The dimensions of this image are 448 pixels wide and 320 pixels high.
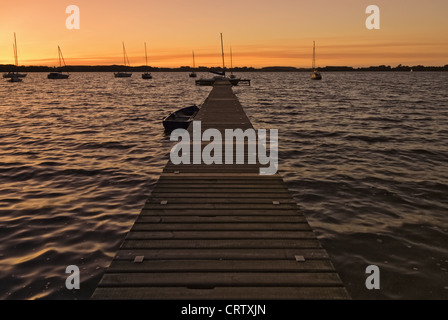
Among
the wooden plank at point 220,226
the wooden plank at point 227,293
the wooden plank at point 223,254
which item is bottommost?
the wooden plank at point 227,293

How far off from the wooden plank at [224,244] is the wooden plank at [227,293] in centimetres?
99

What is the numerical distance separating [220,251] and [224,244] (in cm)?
21

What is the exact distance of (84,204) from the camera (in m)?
10.1

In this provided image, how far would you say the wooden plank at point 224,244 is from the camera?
5.11 meters

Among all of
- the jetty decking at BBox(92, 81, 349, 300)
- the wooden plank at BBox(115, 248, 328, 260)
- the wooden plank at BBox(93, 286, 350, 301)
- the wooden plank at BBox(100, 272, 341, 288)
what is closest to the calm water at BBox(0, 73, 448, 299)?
the jetty decking at BBox(92, 81, 349, 300)

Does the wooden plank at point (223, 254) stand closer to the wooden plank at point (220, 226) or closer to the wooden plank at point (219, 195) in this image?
the wooden plank at point (220, 226)

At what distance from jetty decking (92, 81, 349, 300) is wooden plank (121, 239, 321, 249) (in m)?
0.02

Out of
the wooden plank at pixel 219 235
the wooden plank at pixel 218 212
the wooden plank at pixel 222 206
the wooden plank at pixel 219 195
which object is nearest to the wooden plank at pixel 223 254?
the wooden plank at pixel 219 235

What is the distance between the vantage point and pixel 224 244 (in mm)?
5191

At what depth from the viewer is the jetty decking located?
413cm

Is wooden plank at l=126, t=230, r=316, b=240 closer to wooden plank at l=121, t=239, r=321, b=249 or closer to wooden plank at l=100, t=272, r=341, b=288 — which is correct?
wooden plank at l=121, t=239, r=321, b=249

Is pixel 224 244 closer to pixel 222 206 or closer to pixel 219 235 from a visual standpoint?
pixel 219 235

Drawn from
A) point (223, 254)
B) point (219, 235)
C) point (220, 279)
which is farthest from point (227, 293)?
point (219, 235)

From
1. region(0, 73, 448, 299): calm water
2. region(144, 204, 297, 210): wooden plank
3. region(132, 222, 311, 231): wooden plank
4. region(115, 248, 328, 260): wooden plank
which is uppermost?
region(144, 204, 297, 210): wooden plank
